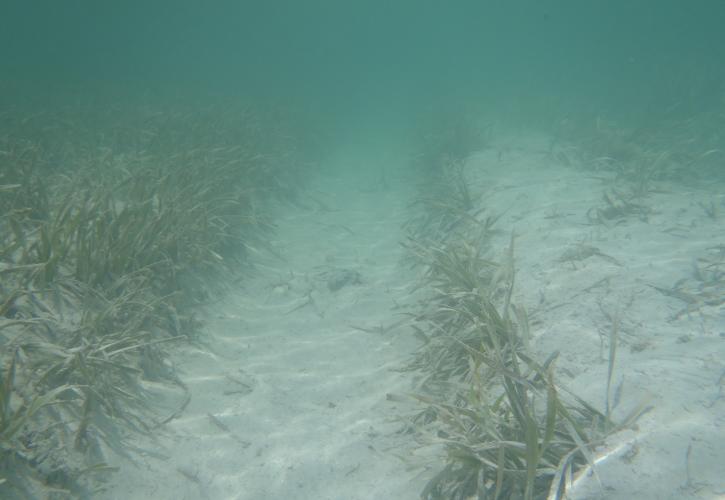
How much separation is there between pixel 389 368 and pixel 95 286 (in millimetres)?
3234

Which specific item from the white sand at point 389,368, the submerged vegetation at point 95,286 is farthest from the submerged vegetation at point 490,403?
the submerged vegetation at point 95,286

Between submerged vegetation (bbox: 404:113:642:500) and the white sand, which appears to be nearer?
submerged vegetation (bbox: 404:113:642:500)

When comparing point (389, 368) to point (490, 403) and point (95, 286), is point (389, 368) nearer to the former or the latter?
point (490, 403)

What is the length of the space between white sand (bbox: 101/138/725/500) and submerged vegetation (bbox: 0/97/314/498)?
0.39 metres

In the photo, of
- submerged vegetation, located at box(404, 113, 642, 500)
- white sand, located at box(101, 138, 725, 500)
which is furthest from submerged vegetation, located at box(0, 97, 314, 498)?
submerged vegetation, located at box(404, 113, 642, 500)

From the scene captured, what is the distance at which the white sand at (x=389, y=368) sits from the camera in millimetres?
2293

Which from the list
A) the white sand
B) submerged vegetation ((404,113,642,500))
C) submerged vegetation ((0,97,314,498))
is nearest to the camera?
submerged vegetation ((404,113,642,500))

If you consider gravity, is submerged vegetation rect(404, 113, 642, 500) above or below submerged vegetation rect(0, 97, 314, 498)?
below

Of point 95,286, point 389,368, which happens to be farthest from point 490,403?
point 95,286

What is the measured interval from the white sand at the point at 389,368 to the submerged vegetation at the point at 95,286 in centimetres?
39

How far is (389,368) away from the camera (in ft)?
14.4

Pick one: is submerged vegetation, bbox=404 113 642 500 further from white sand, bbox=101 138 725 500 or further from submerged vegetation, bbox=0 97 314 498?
submerged vegetation, bbox=0 97 314 498

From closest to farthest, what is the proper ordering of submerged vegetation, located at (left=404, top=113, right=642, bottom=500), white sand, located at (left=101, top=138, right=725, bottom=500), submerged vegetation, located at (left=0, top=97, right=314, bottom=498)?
submerged vegetation, located at (left=404, top=113, right=642, bottom=500) < white sand, located at (left=101, top=138, right=725, bottom=500) < submerged vegetation, located at (left=0, top=97, right=314, bottom=498)

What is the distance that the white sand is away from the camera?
2293 mm
